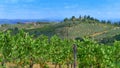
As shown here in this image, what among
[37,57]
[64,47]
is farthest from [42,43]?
[64,47]

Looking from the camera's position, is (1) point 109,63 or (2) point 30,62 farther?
(2) point 30,62

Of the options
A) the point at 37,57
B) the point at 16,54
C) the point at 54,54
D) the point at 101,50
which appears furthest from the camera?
the point at 54,54

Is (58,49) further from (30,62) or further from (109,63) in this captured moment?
(109,63)

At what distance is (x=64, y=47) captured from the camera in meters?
75.5

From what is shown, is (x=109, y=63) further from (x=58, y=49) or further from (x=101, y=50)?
(x=58, y=49)

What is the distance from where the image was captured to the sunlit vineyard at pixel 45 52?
55875 millimetres

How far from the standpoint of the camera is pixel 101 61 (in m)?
55.2

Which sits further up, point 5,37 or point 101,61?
point 5,37

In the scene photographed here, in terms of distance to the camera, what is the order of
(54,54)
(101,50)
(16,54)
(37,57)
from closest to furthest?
1. (101,50)
2. (16,54)
3. (37,57)
4. (54,54)

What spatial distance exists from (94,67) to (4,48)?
15.5m

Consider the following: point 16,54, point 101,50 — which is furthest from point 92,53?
point 16,54

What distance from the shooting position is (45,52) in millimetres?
68500

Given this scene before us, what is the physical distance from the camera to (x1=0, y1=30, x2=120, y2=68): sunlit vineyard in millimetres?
55875

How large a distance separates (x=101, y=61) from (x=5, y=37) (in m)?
16.5
